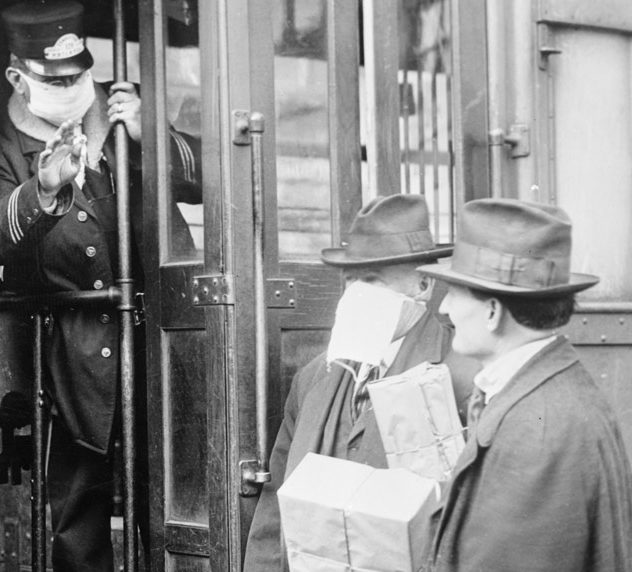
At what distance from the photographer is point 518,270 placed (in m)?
2.26

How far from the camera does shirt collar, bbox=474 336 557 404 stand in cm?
227

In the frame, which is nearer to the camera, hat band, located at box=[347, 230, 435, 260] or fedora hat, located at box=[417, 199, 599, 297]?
fedora hat, located at box=[417, 199, 599, 297]

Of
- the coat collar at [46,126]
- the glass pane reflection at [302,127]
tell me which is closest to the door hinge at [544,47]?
the glass pane reflection at [302,127]

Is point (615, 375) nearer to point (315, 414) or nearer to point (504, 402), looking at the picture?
point (315, 414)

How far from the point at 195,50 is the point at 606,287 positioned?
1.65 metres

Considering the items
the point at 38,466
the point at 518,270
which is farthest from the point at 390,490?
the point at 38,466

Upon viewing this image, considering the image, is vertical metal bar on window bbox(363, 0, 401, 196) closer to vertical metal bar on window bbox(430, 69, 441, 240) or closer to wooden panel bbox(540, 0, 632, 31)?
vertical metal bar on window bbox(430, 69, 441, 240)

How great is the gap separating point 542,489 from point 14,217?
2306 millimetres

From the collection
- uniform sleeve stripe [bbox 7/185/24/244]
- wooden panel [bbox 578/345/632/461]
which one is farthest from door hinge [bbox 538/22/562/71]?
uniform sleeve stripe [bbox 7/185/24/244]

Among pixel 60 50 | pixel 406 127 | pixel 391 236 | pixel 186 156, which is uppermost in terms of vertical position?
pixel 60 50

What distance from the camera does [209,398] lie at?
3.31 m

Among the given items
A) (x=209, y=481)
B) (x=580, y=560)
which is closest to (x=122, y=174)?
(x=209, y=481)

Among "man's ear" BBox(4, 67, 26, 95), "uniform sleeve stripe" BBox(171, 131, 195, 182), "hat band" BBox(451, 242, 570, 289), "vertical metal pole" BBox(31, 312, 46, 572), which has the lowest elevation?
"vertical metal pole" BBox(31, 312, 46, 572)

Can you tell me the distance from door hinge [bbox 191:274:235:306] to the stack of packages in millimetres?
783
